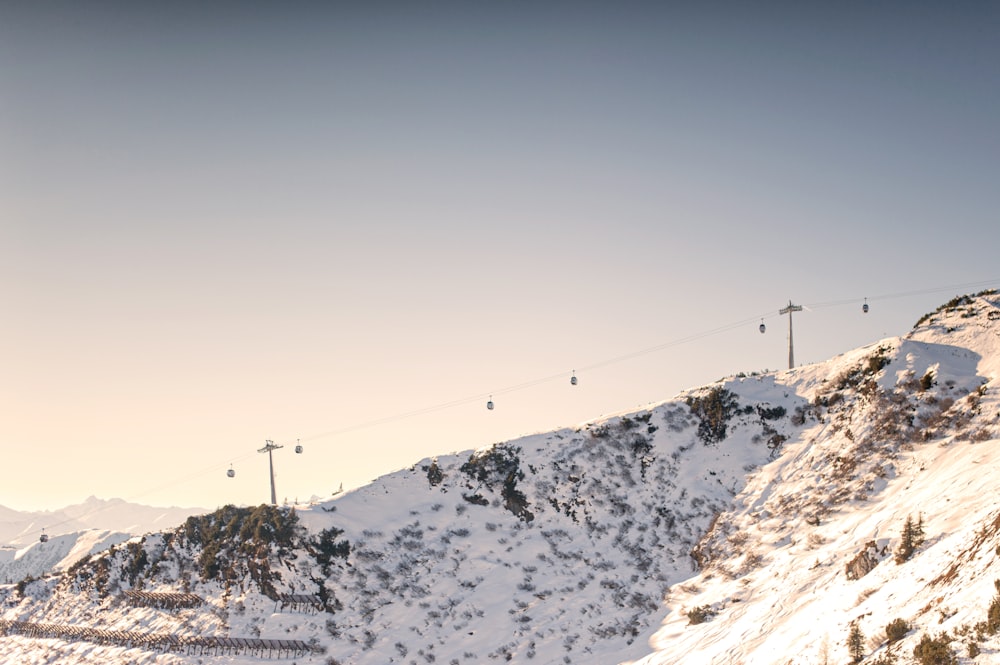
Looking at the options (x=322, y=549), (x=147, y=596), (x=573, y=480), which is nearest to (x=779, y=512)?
(x=573, y=480)

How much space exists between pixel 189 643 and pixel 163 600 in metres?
7.43

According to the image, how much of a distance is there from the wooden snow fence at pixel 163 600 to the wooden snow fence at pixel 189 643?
2238 mm

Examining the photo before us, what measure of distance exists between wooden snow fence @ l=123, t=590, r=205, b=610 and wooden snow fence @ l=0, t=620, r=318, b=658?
88.1 inches

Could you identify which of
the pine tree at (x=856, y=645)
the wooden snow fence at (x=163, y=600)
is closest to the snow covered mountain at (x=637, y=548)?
the pine tree at (x=856, y=645)

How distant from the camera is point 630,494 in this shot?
44688mm

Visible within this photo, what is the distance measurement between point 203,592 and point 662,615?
1146 inches

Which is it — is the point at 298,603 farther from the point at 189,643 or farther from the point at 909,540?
the point at 909,540

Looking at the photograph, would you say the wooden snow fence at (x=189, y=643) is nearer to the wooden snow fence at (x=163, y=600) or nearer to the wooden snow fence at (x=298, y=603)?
the wooden snow fence at (x=163, y=600)

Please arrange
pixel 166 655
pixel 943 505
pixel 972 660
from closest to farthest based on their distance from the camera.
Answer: pixel 972 660 < pixel 943 505 < pixel 166 655

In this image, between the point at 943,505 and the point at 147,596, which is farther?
the point at 147,596

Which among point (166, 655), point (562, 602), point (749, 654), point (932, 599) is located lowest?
point (166, 655)

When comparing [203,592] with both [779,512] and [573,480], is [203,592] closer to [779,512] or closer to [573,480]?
[573,480]

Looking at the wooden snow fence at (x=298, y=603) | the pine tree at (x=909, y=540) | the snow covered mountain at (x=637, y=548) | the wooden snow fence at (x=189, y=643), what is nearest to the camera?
the pine tree at (x=909, y=540)

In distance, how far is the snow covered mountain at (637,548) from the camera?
24.3m
